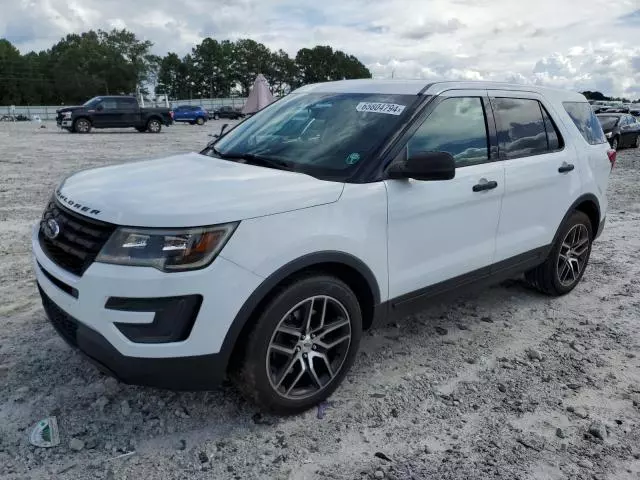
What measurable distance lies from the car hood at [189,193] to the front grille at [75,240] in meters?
0.05

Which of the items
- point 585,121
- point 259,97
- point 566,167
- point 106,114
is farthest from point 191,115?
point 566,167

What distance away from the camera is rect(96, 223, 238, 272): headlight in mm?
2475

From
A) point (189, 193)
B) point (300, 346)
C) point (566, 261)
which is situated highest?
point (189, 193)

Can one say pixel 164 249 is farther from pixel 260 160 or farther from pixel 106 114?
pixel 106 114

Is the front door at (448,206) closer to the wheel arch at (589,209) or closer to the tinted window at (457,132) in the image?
the tinted window at (457,132)

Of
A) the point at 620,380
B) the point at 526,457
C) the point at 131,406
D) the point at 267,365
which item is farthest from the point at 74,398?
the point at 620,380

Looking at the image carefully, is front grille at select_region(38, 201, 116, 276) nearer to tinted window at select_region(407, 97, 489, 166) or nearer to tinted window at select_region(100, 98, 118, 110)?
tinted window at select_region(407, 97, 489, 166)

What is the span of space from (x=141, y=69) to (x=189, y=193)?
115216 mm

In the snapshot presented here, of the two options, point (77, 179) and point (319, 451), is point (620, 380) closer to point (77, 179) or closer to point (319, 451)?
point (319, 451)

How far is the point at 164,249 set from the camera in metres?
2.47

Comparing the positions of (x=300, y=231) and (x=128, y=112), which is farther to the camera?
(x=128, y=112)

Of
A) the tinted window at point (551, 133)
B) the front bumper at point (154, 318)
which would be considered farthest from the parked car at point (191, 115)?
the front bumper at point (154, 318)

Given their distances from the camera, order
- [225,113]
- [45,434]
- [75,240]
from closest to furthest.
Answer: [75,240] < [45,434] < [225,113]

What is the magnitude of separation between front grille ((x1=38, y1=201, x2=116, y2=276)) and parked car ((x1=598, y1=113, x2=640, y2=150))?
20.1m
